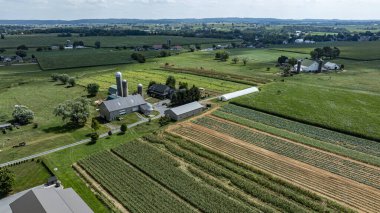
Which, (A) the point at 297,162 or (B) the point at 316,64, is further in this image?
(B) the point at 316,64

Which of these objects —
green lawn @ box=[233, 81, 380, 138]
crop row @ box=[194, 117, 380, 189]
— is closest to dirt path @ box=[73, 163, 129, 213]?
crop row @ box=[194, 117, 380, 189]

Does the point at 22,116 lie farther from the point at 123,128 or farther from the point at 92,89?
the point at 123,128

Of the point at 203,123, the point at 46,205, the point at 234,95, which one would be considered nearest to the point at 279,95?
the point at 234,95

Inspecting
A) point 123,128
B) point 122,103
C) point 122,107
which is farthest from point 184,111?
point 123,128

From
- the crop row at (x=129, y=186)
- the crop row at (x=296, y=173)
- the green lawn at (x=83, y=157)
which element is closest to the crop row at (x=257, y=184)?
the crop row at (x=296, y=173)

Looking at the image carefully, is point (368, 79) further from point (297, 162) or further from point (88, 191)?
point (88, 191)
